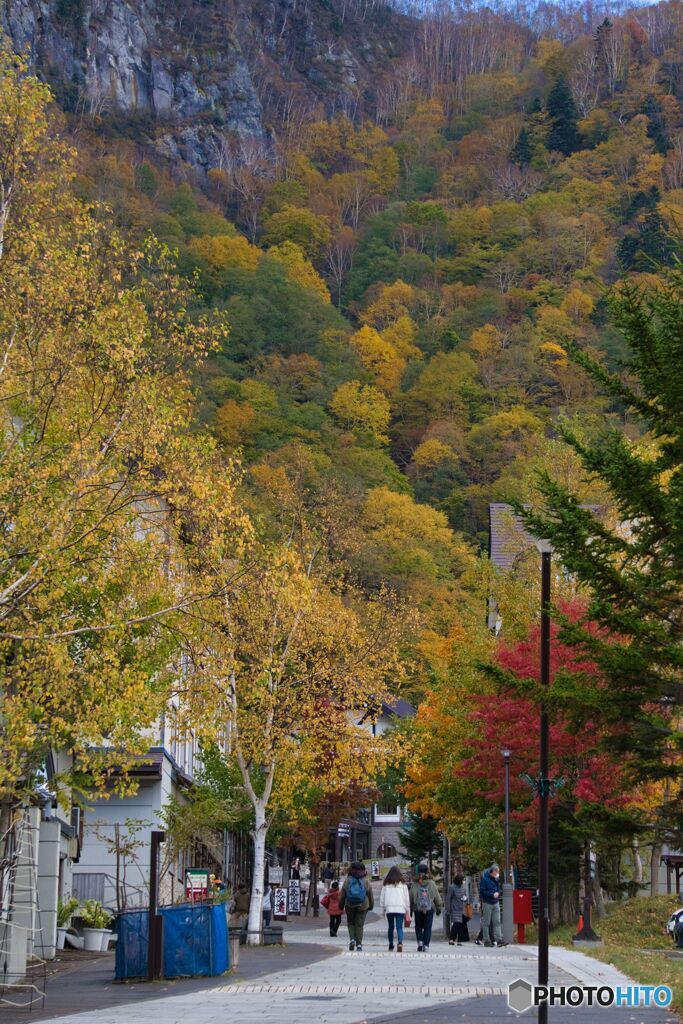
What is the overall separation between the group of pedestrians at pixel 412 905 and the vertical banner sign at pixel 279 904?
11578 millimetres

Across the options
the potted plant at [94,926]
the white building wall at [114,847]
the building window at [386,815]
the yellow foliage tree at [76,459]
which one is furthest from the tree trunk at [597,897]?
the building window at [386,815]

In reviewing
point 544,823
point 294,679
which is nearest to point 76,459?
point 544,823

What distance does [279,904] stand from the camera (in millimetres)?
44750

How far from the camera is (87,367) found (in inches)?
755

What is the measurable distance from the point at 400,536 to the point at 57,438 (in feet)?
243

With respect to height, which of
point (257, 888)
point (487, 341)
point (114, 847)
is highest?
point (487, 341)

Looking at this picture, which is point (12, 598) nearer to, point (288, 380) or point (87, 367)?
point (87, 367)

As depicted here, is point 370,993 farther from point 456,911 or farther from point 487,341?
point 487,341

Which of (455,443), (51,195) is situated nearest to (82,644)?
(51,195)

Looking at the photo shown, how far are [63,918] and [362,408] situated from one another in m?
90.7

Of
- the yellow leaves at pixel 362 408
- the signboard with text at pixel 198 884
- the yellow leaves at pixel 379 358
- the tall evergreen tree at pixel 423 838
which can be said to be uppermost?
the yellow leaves at pixel 379 358

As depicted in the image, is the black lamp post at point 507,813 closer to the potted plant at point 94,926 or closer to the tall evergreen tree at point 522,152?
the potted plant at point 94,926

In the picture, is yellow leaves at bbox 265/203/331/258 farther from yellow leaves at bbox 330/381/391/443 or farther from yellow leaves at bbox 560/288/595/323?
yellow leaves at bbox 330/381/391/443

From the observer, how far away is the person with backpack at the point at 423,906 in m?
28.7
